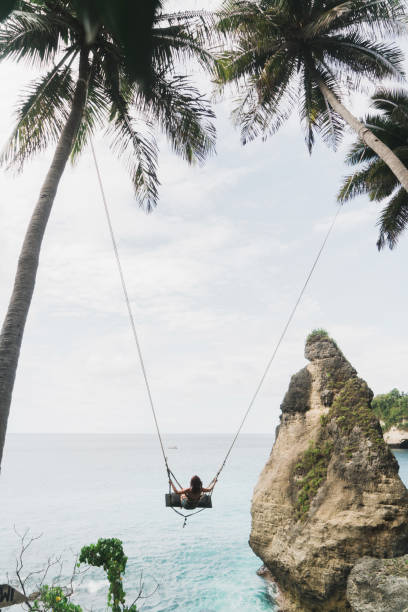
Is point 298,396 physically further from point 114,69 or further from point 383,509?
point 114,69

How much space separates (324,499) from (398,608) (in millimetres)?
2471

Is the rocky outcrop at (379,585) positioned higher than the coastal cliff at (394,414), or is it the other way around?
the coastal cliff at (394,414)

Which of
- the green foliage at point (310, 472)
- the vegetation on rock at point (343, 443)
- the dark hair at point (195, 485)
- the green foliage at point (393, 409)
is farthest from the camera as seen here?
the green foliage at point (393, 409)

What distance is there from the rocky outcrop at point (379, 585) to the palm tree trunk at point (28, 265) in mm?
7343

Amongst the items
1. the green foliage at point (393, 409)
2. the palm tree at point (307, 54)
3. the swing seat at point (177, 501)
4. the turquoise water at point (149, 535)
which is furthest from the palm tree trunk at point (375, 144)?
the green foliage at point (393, 409)

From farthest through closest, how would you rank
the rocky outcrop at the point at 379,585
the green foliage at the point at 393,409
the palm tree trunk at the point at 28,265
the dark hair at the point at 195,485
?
1. the green foliage at the point at 393,409
2. the dark hair at the point at 195,485
3. the rocky outcrop at the point at 379,585
4. the palm tree trunk at the point at 28,265

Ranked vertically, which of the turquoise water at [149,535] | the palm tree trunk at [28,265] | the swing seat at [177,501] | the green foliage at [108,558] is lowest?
the turquoise water at [149,535]

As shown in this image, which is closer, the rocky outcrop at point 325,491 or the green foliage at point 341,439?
the rocky outcrop at point 325,491

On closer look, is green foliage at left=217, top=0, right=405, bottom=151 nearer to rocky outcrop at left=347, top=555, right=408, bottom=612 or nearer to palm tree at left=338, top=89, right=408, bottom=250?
palm tree at left=338, top=89, right=408, bottom=250

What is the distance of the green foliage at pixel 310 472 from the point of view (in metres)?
9.52

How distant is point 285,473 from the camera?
10.4m

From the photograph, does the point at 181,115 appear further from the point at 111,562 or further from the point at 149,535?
the point at 149,535

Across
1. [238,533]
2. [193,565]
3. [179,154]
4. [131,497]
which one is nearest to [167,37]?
[179,154]

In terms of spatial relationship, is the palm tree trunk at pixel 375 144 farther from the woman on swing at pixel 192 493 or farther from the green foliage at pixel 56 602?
the green foliage at pixel 56 602
